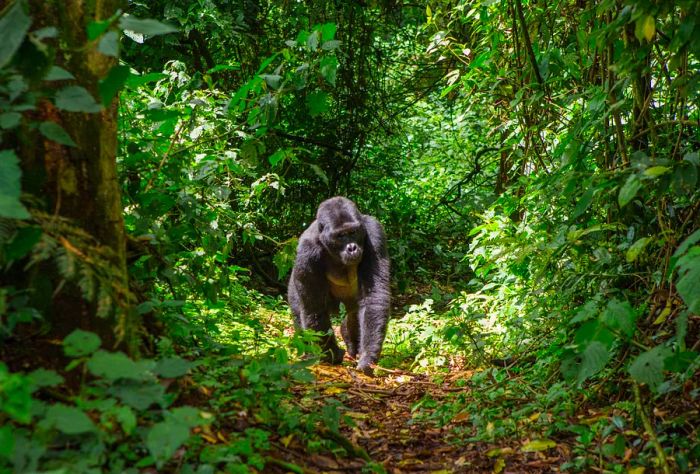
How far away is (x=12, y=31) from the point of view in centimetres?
160

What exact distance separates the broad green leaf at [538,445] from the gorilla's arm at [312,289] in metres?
3.02

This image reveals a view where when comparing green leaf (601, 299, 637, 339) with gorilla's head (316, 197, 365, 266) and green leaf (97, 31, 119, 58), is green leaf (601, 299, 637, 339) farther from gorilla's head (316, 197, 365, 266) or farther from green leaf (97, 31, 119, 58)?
gorilla's head (316, 197, 365, 266)

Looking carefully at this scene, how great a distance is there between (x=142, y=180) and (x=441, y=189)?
25.2ft

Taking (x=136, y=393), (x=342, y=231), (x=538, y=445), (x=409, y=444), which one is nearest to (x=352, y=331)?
(x=342, y=231)

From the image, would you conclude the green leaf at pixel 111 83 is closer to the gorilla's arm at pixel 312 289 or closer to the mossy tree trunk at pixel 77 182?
the mossy tree trunk at pixel 77 182

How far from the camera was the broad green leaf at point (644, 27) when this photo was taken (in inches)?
102

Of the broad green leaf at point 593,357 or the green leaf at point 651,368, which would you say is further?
the broad green leaf at point 593,357

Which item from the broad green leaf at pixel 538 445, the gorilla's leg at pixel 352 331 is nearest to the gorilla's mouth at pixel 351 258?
the gorilla's leg at pixel 352 331

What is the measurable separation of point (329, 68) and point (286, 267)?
230 centimetres

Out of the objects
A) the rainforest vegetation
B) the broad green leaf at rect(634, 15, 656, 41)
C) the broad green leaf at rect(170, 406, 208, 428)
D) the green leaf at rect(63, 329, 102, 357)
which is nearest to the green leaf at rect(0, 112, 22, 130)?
the rainforest vegetation

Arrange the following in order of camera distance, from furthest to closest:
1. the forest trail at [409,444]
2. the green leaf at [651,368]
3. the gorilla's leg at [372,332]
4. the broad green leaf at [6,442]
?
the gorilla's leg at [372,332]
the forest trail at [409,444]
the green leaf at [651,368]
the broad green leaf at [6,442]

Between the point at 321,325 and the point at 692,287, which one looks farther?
the point at 321,325

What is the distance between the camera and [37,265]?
2123 millimetres

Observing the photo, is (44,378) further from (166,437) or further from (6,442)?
(166,437)
